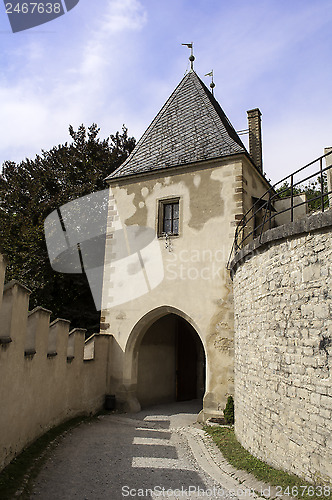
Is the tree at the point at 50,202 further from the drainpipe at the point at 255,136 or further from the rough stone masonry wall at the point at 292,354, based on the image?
the rough stone masonry wall at the point at 292,354

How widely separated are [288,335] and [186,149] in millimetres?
7893

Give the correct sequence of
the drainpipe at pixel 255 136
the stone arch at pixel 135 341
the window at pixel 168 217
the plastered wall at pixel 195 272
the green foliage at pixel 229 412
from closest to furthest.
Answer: the green foliage at pixel 229 412 < the plastered wall at pixel 195 272 < the stone arch at pixel 135 341 < the window at pixel 168 217 < the drainpipe at pixel 255 136

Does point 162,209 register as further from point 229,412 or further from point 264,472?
point 264,472

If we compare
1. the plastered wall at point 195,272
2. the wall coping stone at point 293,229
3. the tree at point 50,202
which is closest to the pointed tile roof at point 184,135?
the plastered wall at point 195,272

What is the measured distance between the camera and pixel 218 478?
598 cm

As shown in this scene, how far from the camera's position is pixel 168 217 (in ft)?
38.9

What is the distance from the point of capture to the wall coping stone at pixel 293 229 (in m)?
5.15

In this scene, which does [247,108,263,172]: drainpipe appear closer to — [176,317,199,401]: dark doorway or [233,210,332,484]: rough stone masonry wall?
[176,317,199,401]: dark doorway

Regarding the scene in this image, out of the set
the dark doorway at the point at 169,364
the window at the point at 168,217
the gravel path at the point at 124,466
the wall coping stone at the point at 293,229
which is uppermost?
the window at the point at 168,217

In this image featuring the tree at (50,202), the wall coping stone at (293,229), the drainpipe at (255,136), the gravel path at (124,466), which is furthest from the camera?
the tree at (50,202)

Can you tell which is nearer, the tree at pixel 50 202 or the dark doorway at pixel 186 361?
Result: the dark doorway at pixel 186 361

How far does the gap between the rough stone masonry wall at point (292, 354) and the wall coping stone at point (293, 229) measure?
0.02 meters

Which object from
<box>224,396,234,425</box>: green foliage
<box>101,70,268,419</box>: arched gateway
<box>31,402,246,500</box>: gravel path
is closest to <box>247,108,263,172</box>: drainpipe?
<box>101,70,268,419</box>: arched gateway

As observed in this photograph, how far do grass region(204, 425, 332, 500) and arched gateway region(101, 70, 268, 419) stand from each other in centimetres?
184
